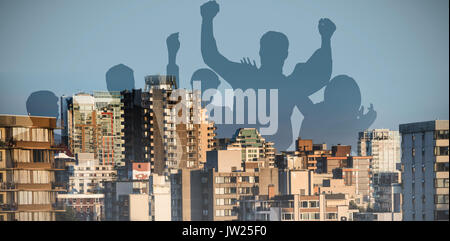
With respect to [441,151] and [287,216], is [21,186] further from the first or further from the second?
[441,151]

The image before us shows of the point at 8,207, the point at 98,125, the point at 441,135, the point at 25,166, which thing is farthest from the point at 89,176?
the point at 441,135

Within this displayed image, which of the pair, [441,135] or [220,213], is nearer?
[441,135]

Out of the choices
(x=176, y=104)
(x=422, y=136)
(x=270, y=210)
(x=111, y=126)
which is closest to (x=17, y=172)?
(x=270, y=210)

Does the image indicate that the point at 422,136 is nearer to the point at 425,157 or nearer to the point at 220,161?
the point at 425,157

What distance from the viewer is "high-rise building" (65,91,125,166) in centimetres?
2842

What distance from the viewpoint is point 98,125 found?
101ft

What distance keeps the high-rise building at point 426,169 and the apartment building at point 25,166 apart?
8.05 meters

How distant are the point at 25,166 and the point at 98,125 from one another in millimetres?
17172

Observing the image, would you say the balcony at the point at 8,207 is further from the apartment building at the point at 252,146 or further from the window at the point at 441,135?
the apartment building at the point at 252,146

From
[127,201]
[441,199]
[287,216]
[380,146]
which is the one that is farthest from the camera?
[380,146]

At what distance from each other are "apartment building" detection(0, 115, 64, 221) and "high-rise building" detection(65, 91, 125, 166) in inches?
507

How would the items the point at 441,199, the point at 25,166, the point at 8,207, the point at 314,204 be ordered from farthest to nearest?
the point at 314,204, the point at 441,199, the point at 25,166, the point at 8,207

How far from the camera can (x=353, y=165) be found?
98.1 ft

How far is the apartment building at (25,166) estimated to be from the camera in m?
13.4
